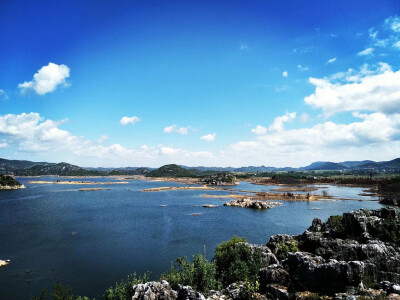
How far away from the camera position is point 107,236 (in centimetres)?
7056

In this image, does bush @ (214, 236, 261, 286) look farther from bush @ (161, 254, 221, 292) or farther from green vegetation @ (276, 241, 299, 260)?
green vegetation @ (276, 241, 299, 260)

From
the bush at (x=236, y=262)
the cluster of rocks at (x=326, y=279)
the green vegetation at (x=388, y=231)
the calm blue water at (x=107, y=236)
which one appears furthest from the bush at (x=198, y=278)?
the green vegetation at (x=388, y=231)

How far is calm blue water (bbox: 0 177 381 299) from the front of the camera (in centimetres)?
4544

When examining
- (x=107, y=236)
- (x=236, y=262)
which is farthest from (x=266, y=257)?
(x=107, y=236)

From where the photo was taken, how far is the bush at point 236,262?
1310 inches

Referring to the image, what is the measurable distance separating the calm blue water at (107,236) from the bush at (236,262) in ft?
42.4

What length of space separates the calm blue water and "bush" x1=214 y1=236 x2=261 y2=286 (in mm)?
12932

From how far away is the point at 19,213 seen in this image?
10088 centimetres

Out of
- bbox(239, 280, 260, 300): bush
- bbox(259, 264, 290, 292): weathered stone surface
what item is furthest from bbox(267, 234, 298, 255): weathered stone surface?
bbox(239, 280, 260, 300): bush

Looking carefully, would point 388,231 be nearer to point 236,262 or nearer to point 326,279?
point 326,279

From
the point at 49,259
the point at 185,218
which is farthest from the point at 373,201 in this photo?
the point at 49,259

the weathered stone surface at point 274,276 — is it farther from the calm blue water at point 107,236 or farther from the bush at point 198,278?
the calm blue water at point 107,236

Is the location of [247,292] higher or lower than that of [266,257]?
higher

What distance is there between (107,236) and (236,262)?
152 ft
